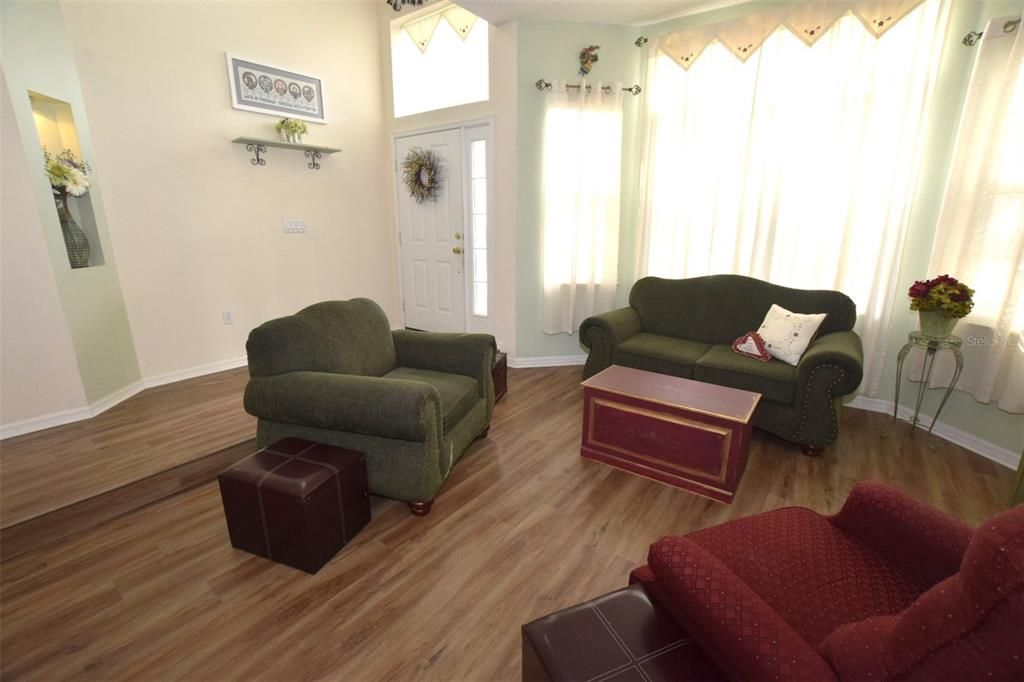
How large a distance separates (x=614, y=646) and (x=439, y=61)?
4.86 meters

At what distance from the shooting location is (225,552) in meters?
1.89

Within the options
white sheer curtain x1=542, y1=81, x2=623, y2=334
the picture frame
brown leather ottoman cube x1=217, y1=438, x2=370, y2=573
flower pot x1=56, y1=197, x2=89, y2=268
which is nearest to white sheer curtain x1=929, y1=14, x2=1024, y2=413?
white sheer curtain x1=542, y1=81, x2=623, y2=334

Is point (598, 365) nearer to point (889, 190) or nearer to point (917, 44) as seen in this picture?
point (889, 190)

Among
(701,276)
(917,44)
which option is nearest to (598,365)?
(701,276)

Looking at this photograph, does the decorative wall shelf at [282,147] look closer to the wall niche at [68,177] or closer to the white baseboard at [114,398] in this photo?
the wall niche at [68,177]

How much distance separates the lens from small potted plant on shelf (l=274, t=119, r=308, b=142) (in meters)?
3.97

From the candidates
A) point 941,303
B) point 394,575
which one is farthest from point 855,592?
point 941,303

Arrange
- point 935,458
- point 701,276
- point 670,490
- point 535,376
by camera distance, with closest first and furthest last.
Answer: point 670,490, point 935,458, point 701,276, point 535,376

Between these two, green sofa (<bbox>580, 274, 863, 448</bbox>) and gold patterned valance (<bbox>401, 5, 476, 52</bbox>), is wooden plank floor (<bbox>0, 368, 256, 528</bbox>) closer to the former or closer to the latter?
green sofa (<bbox>580, 274, 863, 448</bbox>)

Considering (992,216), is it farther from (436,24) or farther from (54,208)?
(54,208)

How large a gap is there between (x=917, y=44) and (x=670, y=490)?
299 centimetres

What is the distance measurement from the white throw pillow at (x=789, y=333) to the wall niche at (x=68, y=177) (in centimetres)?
453

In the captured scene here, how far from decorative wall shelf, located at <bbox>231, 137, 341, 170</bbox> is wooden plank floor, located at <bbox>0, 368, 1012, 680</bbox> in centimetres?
282

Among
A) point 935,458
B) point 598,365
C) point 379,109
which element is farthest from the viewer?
point 379,109
